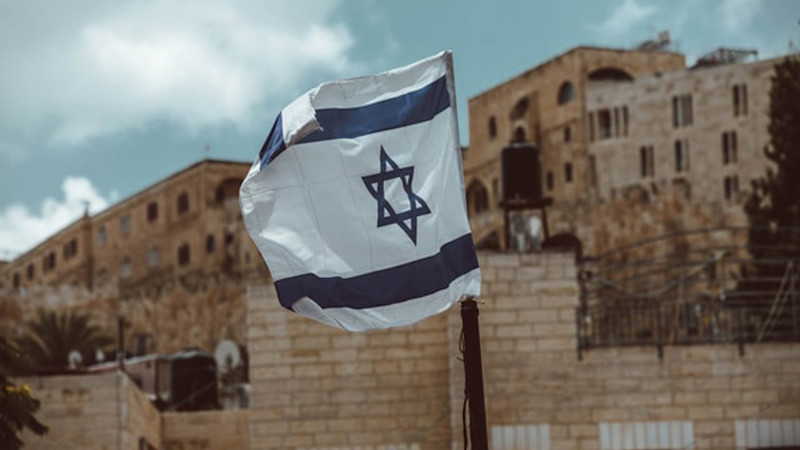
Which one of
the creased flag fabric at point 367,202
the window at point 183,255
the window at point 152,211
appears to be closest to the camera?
the creased flag fabric at point 367,202

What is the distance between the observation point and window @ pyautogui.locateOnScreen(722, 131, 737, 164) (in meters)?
49.8

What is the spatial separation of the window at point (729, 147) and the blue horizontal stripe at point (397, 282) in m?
44.0

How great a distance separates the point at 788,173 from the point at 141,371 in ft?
61.2

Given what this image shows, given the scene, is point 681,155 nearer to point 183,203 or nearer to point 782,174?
point 782,174

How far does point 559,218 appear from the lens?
5206 cm

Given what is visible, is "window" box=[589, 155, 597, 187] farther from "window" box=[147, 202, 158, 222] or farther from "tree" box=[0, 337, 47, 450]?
"tree" box=[0, 337, 47, 450]

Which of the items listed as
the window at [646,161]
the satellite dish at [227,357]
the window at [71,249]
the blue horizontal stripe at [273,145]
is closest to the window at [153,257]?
the window at [71,249]

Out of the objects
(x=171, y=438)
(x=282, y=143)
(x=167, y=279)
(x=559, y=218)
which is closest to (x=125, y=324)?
(x=167, y=279)

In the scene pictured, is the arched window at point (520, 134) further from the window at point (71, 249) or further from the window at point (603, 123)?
the window at point (71, 249)

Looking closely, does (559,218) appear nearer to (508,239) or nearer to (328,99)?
(508,239)

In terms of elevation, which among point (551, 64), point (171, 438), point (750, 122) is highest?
point (551, 64)

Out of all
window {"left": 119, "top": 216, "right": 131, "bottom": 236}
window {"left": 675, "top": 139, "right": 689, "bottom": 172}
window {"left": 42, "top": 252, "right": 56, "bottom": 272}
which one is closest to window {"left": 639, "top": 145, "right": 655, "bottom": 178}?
window {"left": 675, "top": 139, "right": 689, "bottom": 172}

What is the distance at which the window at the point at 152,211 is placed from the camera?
7012 cm

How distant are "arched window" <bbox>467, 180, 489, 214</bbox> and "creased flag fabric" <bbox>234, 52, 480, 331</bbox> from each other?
50176 millimetres
